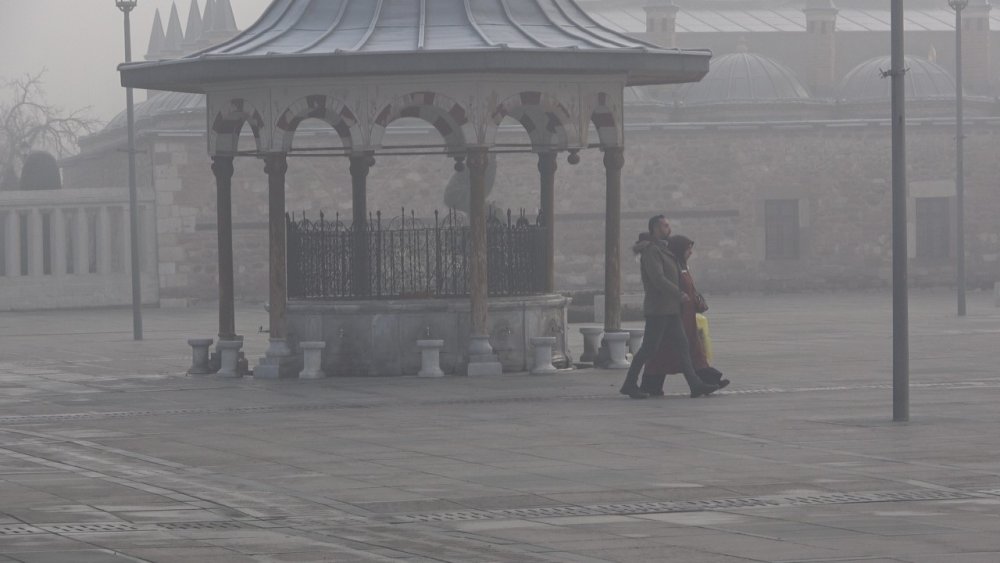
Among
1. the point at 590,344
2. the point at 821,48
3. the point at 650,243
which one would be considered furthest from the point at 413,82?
the point at 821,48

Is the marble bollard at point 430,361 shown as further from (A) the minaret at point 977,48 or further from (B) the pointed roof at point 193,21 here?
(B) the pointed roof at point 193,21

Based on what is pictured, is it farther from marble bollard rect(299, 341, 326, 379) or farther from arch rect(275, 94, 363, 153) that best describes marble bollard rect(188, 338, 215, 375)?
arch rect(275, 94, 363, 153)

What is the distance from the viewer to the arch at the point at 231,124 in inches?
707

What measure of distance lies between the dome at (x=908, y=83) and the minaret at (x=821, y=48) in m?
1.52

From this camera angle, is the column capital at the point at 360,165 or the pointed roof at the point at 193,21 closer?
the column capital at the point at 360,165

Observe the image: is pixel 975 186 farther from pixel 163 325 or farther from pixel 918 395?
pixel 918 395

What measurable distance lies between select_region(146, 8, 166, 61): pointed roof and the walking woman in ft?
265

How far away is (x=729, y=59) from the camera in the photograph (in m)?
54.0

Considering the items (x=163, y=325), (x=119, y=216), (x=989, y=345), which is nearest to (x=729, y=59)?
(x=119, y=216)

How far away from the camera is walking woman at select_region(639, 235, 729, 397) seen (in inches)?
587

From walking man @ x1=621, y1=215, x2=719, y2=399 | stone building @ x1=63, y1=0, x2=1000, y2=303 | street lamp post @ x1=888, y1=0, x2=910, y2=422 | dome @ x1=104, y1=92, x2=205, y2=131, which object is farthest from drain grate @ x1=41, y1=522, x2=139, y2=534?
dome @ x1=104, y1=92, x2=205, y2=131

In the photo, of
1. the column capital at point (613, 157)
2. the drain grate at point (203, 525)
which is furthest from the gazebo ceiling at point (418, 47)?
the drain grate at point (203, 525)

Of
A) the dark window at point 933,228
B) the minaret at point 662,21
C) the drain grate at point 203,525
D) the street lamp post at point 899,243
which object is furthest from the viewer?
the minaret at point 662,21

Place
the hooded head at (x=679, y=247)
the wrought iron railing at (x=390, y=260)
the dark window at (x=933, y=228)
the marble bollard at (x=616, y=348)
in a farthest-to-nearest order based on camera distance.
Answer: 1. the dark window at (x=933, y=228)
2. the marble bollard at (x=616, y=348)
3. the wrought iron railing at (x=390, y=260)
4. the hooded head at (x=679, y=247)
